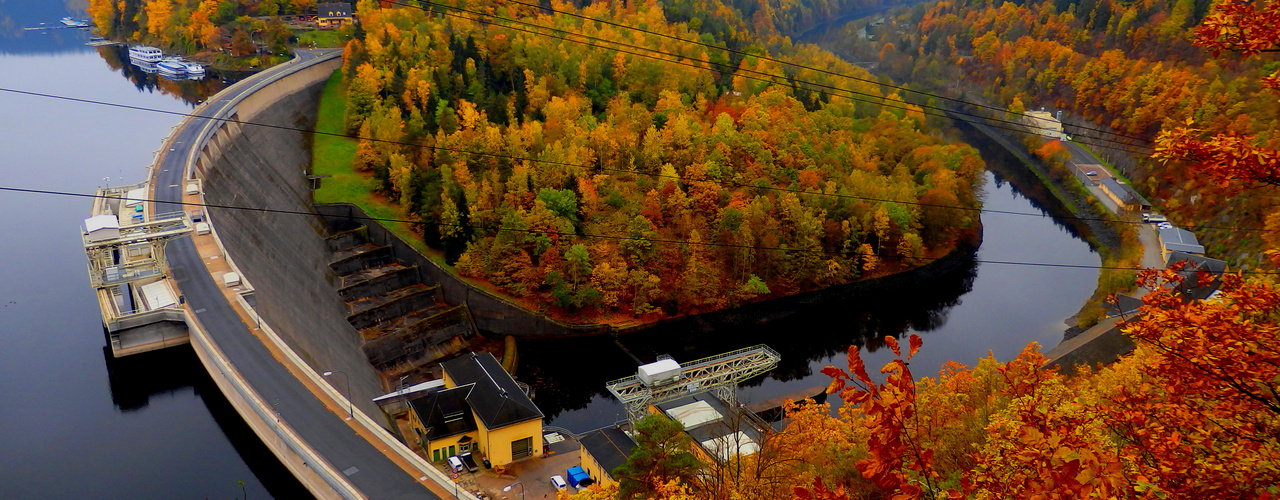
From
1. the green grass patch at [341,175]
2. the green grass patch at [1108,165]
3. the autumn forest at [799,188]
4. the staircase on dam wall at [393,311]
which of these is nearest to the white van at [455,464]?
the autumn forest at [799,188]

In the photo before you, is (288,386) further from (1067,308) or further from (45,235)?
(1067,308)

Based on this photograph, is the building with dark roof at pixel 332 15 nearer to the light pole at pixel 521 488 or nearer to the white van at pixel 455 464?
the white van at pixel 455 464

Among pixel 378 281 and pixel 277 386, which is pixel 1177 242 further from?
pixel 277 386

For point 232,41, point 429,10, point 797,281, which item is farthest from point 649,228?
point 232,41

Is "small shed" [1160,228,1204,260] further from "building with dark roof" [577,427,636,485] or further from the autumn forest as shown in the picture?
"building with dark roof" [577,427,636,485]

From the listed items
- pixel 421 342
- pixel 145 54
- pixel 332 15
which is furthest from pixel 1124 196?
pixel 145 54

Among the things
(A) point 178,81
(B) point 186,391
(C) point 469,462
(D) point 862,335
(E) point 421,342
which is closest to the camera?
(C) point 469,462
